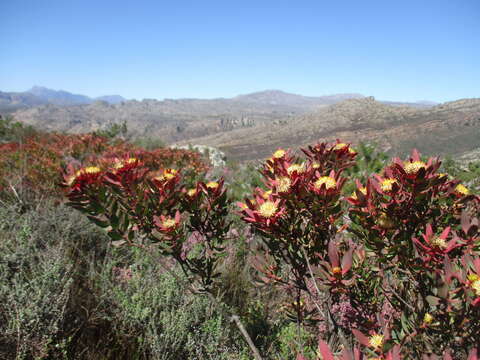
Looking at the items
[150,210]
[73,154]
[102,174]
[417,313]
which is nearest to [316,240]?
[417,313]

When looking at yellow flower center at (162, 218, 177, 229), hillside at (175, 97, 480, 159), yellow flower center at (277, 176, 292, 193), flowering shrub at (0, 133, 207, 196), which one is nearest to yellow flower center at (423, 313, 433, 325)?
yellow flower center at (277, 176, 292, 193)

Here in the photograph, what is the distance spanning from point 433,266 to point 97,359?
181 centimetres

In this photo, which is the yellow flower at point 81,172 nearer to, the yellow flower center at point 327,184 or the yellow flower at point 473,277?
the yellow flower center at point 327,184

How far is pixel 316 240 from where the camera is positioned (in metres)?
1.21

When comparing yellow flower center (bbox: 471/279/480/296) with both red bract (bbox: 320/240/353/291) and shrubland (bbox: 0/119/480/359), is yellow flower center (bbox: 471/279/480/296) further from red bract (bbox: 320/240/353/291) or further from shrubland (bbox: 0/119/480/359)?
red bract (bbox: 320/240/353/291)

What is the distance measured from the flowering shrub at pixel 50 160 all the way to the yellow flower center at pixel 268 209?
6.30ft

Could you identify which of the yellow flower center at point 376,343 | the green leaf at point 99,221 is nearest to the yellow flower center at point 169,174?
the green leaf at point 99,221

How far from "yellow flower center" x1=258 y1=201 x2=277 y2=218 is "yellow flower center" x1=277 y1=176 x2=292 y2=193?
0.07 metres

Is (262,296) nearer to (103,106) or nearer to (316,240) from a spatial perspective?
(316,240)

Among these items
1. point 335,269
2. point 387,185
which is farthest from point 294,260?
point 387,185

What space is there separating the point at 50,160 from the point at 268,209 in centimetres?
520

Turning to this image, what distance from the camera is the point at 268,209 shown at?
1.11 meters

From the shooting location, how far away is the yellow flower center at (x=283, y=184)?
1.06 m

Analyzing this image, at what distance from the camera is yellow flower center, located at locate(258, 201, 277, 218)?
1086mm
